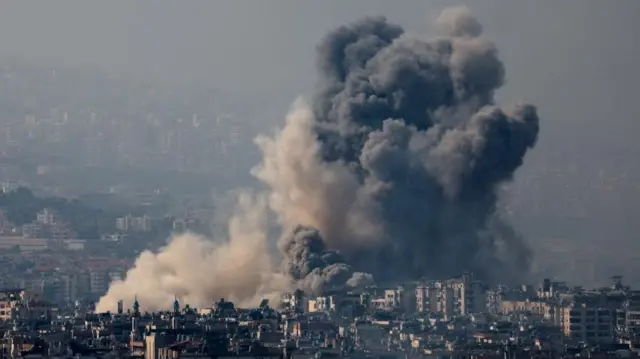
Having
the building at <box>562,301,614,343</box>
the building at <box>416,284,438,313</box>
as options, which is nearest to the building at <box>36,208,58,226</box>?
the building at <box>416,284,438,313</box>

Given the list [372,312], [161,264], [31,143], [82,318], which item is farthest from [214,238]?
[31,143]

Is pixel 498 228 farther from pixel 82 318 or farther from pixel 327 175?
pixel 82 318

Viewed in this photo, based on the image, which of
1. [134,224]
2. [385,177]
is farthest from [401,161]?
[134,224]

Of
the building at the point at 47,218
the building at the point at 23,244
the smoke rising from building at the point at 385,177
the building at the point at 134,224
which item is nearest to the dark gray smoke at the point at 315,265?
the smoke rising from building at the point at 385,177

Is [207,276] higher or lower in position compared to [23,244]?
lower

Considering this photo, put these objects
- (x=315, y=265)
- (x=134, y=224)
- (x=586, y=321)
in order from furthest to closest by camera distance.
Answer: (x=134, y=224), (x=315, y=265), (x=586, y=321)

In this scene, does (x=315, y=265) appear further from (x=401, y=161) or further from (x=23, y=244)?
(x=23, y=244)

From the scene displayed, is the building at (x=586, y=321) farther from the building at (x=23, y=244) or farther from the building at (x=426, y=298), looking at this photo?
the building at (x=23, y=244)
